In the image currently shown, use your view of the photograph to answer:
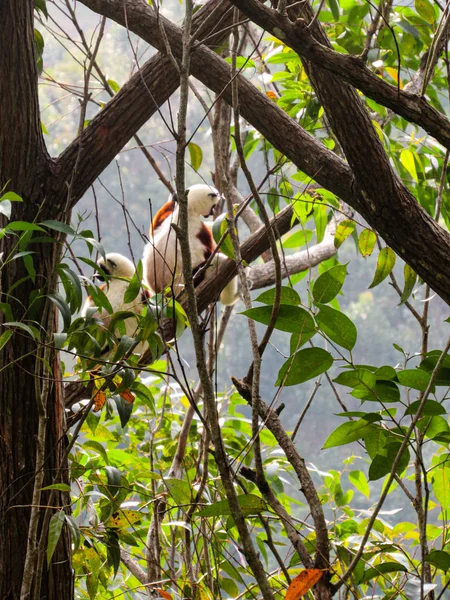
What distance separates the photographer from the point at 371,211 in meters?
1.17

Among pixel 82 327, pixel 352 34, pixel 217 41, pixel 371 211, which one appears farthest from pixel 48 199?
pixel 352 34

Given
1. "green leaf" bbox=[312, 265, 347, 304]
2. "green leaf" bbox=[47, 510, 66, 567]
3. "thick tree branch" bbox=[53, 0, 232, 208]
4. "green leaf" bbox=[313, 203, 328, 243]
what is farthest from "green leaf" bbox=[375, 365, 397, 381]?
"thick tree branch" bbox=[53, 0, 232, 208]

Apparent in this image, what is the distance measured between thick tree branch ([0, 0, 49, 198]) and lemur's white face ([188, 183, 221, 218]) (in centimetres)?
124

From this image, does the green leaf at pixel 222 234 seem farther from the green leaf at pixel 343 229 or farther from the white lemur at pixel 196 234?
the white lemur at pixel 196 234

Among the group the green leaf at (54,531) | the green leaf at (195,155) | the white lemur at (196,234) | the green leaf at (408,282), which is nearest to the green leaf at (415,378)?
the green leaf at (408,282)

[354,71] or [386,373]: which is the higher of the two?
[354,71]

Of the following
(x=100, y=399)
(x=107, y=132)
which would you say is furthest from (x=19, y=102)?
(x=100, y=399)

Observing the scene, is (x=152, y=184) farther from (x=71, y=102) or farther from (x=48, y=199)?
(x=48, y=199)

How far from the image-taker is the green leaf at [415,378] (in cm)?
85

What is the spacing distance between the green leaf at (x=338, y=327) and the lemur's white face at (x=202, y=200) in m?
1.90

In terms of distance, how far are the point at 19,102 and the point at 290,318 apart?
932mm

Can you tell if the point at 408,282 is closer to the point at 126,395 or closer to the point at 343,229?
the point at 343,229

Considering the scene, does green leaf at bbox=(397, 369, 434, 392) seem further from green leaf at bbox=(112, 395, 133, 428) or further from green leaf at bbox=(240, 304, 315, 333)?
green leaf at bbox=(112, 395, 133, 428)

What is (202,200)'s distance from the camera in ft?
9.11
